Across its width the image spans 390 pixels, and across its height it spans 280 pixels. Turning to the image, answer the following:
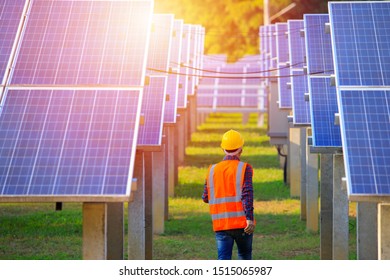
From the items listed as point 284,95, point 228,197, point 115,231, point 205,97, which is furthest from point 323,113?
point 205,97

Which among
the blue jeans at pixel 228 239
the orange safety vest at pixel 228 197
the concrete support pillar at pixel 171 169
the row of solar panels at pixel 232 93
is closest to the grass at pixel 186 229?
the concrete support pillar at pixel 171 169

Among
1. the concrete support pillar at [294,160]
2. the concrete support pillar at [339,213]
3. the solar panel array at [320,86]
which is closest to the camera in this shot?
the concrete support pillar at [339,213]

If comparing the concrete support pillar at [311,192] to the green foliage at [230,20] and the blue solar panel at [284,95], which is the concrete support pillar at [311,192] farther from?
the green foliage at [230,20]

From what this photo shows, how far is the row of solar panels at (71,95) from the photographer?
11930mm

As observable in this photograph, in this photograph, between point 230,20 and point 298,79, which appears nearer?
point 298,79

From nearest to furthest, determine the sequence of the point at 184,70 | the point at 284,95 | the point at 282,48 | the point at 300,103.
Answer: the point at 300,103 → the point at 284,95 → the point at 184,70 → the point at 282,48

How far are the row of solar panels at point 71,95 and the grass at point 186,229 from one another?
15.5 ft

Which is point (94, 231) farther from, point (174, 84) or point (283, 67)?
point (283, 67)

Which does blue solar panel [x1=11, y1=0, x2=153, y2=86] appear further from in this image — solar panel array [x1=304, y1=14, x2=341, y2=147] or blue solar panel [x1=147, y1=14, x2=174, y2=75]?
blue solar panel [x1=147, y1=14, x2=174, y2=75]

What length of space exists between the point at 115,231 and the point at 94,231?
2460mm

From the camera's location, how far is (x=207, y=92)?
191 feet

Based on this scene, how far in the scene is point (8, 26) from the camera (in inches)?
567
